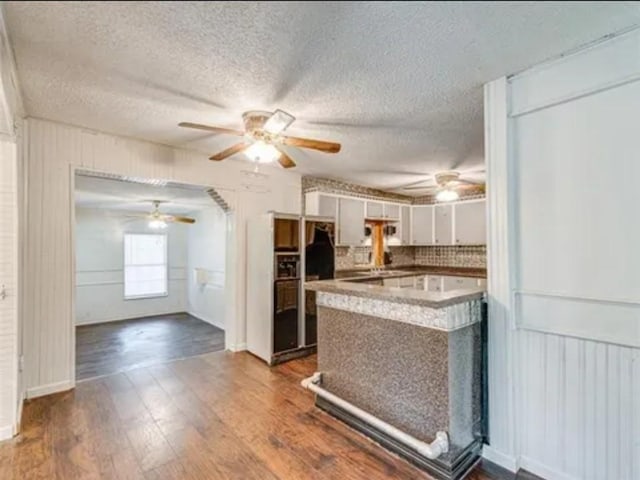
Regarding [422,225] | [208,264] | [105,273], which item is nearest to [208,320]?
[208,264]

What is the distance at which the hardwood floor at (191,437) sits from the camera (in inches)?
83.4

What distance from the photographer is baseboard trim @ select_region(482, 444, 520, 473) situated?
6.97ft

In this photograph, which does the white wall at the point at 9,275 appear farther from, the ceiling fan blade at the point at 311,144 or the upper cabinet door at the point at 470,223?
the upper cabinet door at the point at 470,223

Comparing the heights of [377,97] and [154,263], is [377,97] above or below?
above

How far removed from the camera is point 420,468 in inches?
83.7

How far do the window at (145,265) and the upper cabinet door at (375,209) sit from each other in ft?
16.1

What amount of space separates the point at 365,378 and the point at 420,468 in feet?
2.11

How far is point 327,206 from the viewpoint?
5375 mm

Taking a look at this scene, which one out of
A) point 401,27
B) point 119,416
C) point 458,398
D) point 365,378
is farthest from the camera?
point 119,416

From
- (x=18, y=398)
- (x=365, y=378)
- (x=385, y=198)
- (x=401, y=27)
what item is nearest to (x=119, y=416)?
(x=18, y=398)

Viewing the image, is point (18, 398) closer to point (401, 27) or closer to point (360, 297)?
point (360, 297)

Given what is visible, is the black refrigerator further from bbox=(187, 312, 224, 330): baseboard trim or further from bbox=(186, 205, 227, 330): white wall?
bbox=(187, 312, 224, 330): baseboard trim

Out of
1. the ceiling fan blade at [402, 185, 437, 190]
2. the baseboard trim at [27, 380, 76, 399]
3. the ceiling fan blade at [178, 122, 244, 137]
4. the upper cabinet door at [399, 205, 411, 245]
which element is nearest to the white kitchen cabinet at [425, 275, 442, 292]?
the upper cabinet door at [399, 205, 411, 245]

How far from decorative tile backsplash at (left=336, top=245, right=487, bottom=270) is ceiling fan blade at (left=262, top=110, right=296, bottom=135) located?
3.47 meters
